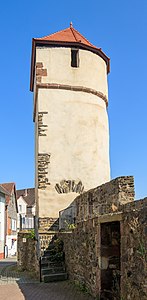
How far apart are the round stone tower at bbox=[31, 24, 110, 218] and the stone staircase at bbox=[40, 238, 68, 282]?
1.72 m

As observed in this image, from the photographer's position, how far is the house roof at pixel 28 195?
198 ft

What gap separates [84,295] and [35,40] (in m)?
11.3

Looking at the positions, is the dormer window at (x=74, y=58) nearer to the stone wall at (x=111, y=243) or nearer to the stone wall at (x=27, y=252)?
the stone wall at (x=111, y=243)

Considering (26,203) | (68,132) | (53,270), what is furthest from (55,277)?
(26,203)

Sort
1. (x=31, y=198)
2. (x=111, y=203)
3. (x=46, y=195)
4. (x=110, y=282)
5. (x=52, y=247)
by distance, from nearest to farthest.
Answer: (x=110, y=282) → (x=111, y=203) → (x=52, y=247) → (x=46, y=195) → (x=31, y=198)

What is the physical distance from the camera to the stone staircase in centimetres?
1237

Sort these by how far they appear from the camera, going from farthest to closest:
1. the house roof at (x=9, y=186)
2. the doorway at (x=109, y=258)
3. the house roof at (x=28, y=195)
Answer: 1. the house roof at (x=28, y=195)
2. the house roof at (x=9, y=186)
3. the doorway at (x=109, y=258)

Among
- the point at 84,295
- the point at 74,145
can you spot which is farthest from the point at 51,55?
the point at 84,295

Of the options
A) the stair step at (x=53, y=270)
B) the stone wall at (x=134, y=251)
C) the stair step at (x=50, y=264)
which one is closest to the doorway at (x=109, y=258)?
the stone wall at (x=134, y=251)

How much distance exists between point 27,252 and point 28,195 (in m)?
46.2

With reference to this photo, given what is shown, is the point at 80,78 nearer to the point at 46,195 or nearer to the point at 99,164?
the point at 99,164

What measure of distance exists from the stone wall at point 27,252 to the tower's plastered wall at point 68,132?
197 cm

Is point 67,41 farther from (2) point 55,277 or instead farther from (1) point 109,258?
(1) point 109,258

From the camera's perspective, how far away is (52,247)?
1401 cm
